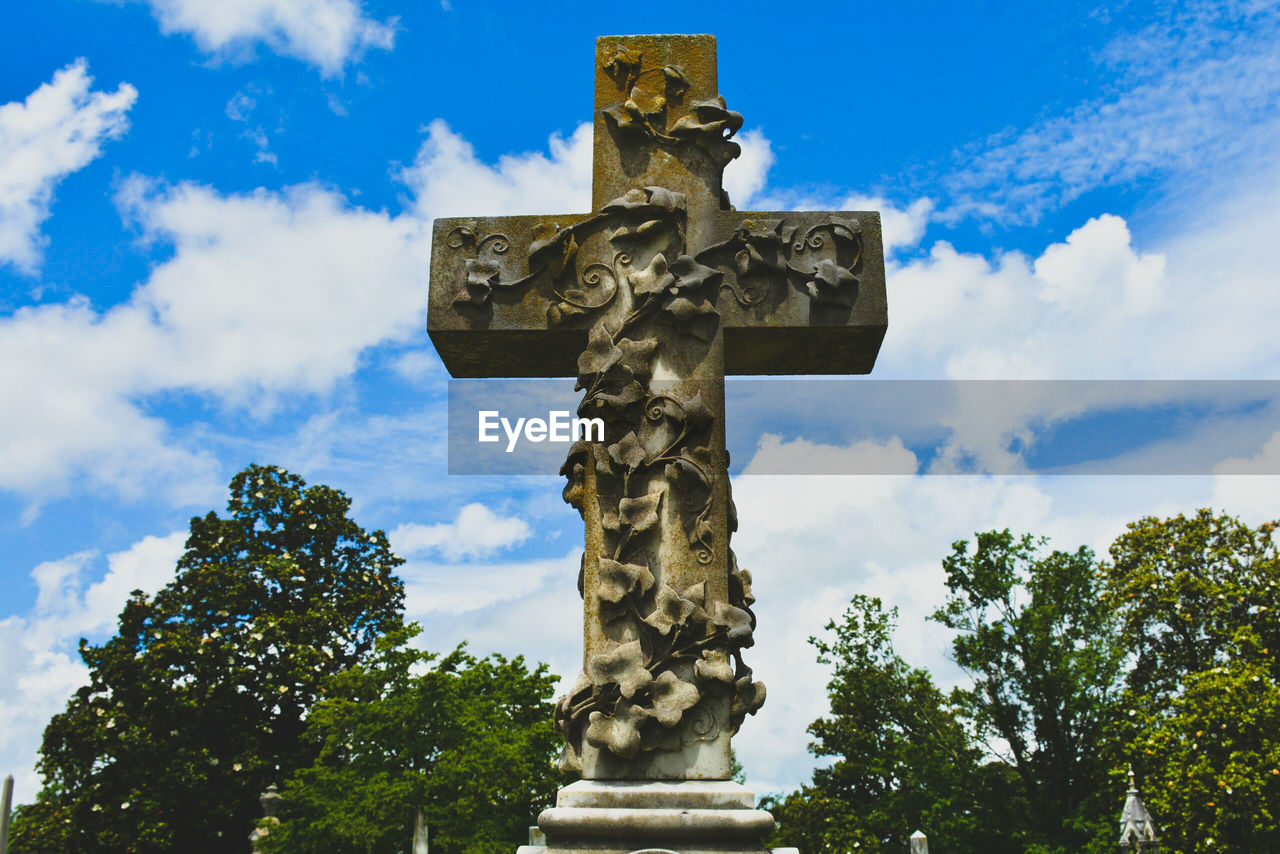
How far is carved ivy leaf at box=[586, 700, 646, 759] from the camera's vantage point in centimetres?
369

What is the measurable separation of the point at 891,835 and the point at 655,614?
31.3m

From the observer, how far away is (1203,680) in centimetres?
2050

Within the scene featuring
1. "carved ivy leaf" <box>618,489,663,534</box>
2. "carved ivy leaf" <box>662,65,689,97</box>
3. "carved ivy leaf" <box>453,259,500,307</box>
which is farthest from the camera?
"carved ivy leaf" <box>662,65,689,97</box>

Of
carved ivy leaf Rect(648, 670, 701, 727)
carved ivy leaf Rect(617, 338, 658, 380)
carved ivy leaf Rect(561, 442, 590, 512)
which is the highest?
carved ivy leaf Rect(617, 338, 658, 380)

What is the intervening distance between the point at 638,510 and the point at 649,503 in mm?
54

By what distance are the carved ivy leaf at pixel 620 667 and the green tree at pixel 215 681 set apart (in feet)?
77.8

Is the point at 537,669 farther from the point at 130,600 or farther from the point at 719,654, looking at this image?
the point at 719,654

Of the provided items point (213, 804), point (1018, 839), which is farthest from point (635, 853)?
point (1018, 839)

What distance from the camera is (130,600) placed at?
25.8 m

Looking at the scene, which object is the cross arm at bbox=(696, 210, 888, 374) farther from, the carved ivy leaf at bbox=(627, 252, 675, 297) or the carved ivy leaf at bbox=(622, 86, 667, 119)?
the carved ivy leaf at bbox=(622, 86, 667, 119)

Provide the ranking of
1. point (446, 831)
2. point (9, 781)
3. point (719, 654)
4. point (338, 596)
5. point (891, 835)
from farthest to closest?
point (891, 835) → point (338, 596) → point (446, 831) → point (9, 781) → point (719, 654)

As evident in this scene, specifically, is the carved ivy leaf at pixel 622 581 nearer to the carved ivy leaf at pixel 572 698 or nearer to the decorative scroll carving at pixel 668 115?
the carved ivy leaf at pixel 572 698

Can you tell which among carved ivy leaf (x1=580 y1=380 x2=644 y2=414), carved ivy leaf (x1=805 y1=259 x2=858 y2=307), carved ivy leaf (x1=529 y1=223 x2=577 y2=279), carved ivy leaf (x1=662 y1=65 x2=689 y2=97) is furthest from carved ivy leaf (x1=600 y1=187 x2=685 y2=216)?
carved ivy leaf (x1=580 y1=380 x2=644 y2=414)

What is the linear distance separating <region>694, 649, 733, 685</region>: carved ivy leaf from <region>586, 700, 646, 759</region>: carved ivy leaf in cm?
28
